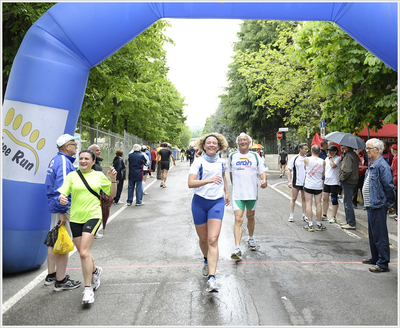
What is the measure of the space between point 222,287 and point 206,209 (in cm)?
97

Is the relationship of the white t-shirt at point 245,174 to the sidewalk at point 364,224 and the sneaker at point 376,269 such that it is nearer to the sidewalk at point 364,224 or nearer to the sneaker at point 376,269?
the sneaker at point 376,269

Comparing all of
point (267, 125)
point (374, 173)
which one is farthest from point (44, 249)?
point (267, 125)

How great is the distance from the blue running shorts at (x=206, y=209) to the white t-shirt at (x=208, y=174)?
63mm

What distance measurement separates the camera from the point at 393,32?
209 inches

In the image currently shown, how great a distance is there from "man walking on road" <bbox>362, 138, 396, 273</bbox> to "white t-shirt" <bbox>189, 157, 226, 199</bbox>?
223cm

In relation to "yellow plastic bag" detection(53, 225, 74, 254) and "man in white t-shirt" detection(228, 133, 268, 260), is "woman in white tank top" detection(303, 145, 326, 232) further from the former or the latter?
"yellow plastic bag" detection(53, 225, 74, 254)

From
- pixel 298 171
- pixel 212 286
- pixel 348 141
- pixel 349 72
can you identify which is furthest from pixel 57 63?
pixel 349 72

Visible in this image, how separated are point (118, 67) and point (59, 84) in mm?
7320

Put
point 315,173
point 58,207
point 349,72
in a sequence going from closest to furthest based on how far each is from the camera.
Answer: point 58,207, point 315,173, point 349,72

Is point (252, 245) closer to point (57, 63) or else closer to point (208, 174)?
point (208, 174)

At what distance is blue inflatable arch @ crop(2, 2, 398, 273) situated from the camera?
541 cm

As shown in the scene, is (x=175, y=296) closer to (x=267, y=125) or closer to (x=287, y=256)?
(x=287, y=256)

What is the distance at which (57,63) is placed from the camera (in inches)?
221

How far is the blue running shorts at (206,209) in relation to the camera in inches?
198
